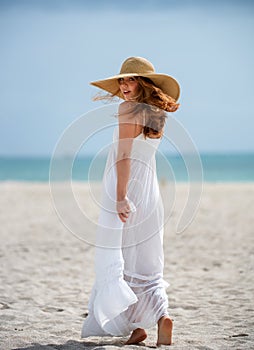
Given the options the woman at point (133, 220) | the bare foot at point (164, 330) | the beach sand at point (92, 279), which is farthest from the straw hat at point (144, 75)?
the bare foot at point (164, 330)

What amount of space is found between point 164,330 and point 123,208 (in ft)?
2.65

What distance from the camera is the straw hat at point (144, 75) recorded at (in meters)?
3.41

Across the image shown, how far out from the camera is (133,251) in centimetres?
351

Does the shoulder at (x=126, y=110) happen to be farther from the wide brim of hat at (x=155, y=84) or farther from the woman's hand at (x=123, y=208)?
the woman's hand at (x=123, y=208)

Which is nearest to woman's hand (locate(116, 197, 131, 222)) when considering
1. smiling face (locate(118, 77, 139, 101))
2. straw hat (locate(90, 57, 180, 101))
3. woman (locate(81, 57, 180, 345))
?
woman (locate(81, 57, 180, 345))

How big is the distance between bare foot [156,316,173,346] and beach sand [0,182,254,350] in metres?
0.07

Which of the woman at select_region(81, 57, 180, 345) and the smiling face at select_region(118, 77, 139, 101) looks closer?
the woman at select_region(81, 57, 180, 345)

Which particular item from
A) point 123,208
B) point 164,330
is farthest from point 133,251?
point 164,330

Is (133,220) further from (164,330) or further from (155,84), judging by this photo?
(155,84)

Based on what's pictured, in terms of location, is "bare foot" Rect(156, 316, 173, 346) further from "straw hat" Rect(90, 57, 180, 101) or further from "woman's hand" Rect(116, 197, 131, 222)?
"straw hat" Rect(90, 57, 180, 101)

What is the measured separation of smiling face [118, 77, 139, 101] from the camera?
347 centimetres

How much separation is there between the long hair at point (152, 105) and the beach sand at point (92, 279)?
1.12m

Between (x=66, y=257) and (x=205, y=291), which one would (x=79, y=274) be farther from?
(x=205, y=291)

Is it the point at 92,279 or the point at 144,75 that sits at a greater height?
the point at 144,75
